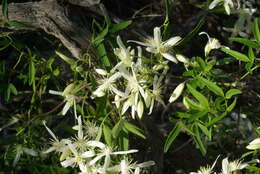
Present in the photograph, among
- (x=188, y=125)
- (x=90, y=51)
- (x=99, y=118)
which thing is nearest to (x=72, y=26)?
(x=90, y=51)

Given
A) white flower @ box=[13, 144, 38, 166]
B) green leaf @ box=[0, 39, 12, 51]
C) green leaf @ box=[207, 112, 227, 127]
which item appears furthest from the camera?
white flower @ box=[13, 144, 38, 166]

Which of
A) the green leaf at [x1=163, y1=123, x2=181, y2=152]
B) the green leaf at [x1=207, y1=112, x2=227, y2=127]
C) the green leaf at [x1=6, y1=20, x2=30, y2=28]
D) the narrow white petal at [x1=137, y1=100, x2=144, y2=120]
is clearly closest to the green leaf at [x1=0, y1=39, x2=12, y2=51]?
the green leaf at [x1=6, y1=20, x2=30, y2=28]

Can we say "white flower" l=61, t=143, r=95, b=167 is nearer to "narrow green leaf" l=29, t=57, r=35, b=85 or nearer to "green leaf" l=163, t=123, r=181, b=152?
"green leaf" l=163, t=123, r=181, b=152

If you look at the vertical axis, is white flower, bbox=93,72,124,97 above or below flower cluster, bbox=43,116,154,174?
above

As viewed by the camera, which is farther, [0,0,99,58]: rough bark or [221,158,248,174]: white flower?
[0,0,99,58]: rough bark

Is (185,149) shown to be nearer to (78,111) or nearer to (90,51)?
(78,111)
